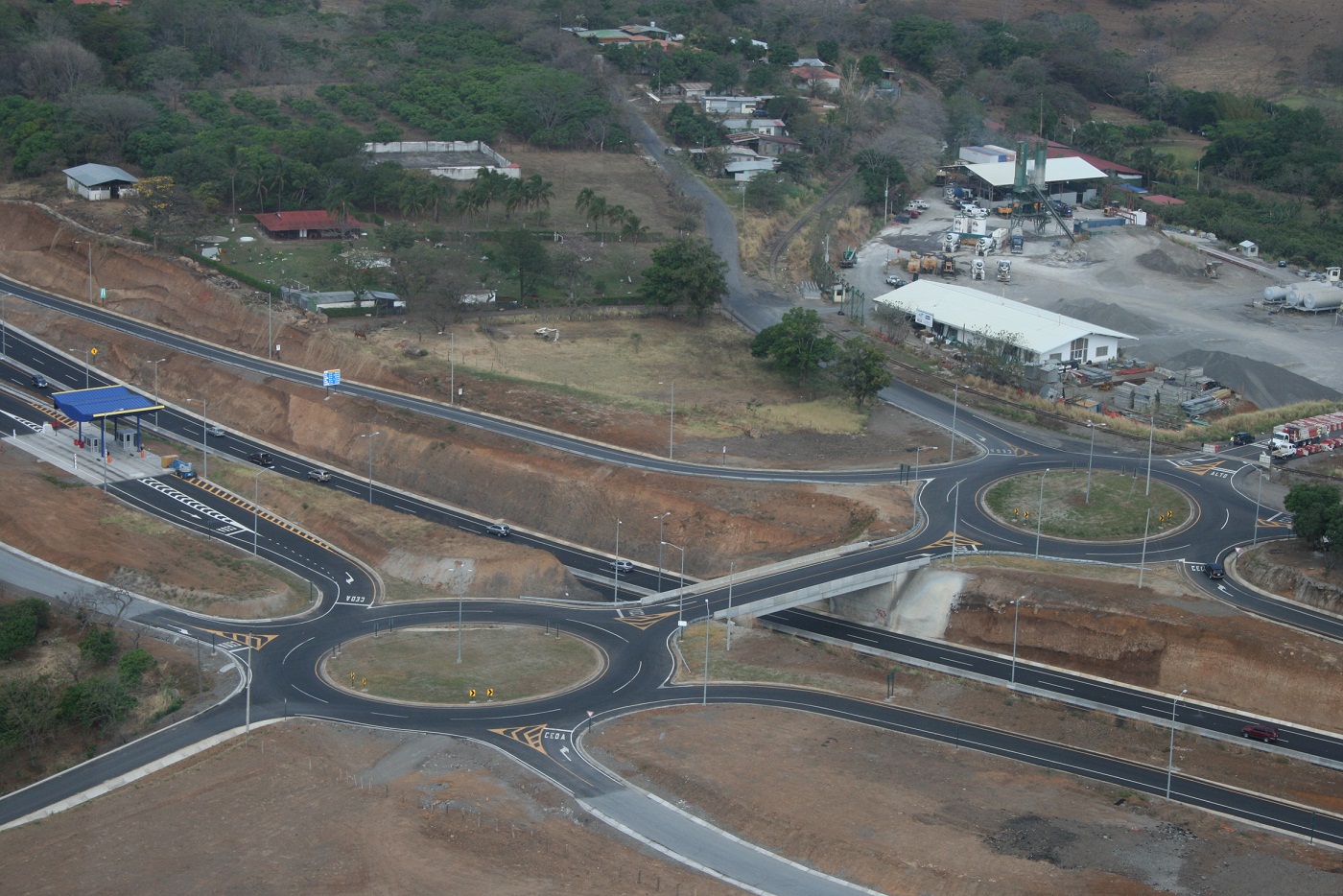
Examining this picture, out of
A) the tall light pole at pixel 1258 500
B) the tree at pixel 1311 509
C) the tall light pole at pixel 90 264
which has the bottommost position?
the tall light pole at pixel 1258 500

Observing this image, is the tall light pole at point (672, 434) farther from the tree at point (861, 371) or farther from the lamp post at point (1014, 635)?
the lamp post at point (1014, 635)

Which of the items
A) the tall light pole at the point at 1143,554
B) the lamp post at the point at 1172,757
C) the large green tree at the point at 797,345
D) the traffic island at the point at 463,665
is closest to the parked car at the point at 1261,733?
the lamp post at the point at 1172,757

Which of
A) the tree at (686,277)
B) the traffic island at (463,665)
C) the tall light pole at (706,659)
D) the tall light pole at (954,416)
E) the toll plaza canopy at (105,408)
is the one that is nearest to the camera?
the traffic island at (463,665)

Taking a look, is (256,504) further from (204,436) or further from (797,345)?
(797,345)

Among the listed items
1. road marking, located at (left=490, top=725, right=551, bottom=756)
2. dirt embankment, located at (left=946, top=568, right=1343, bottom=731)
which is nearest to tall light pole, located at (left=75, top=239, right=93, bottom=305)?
road marking, located at (left=490, top=725, right=551, bottom=756)

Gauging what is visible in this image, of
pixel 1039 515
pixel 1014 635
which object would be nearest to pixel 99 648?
pixel 1014 635

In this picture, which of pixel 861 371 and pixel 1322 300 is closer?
pixel 861 371

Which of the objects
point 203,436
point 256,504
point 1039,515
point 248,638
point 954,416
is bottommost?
point 248,638
